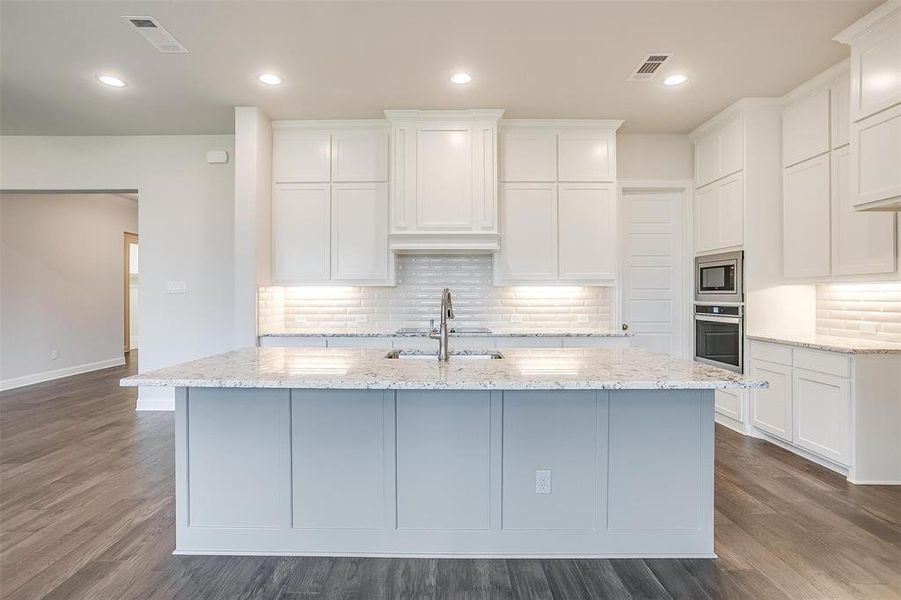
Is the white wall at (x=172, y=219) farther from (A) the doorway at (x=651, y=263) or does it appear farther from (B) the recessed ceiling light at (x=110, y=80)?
(A) the doorway at (x=651, y=263)

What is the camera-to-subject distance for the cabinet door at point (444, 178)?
4.02 meters

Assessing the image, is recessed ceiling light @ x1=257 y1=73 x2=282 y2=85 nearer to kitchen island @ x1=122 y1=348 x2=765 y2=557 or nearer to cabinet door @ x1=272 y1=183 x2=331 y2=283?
cabinet door @ x1=272 y1=183 x2=331 y2=283

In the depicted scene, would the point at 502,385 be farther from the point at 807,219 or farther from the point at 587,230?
the point at 807,219

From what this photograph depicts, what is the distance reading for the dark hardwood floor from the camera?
1793 millimetres

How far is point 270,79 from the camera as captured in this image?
3.36 meters

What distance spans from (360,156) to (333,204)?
0.52 m

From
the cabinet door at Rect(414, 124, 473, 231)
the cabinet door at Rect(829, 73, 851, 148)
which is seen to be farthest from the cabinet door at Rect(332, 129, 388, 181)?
the cabinet door at Rect(829, 73, 851, 148)

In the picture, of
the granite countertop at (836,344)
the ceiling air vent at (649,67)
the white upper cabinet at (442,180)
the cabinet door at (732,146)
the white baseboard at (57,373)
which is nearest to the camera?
the granite countertop at (836,344)

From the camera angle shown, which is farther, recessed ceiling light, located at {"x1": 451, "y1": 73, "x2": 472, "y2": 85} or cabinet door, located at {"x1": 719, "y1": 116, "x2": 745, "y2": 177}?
cabinet door, located at {"x1": 719, "y1": 116, "x2": 745, "y2": 177}

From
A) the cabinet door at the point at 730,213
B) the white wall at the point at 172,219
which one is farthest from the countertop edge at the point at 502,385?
the white wall at the point at 172,219

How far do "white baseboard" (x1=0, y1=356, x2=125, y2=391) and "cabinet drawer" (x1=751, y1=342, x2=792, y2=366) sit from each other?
27.0ft

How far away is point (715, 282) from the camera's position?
Answer: 415 cm

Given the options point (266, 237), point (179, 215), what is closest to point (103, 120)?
point (179, 215)

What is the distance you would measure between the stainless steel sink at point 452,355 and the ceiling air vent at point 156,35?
244cm
